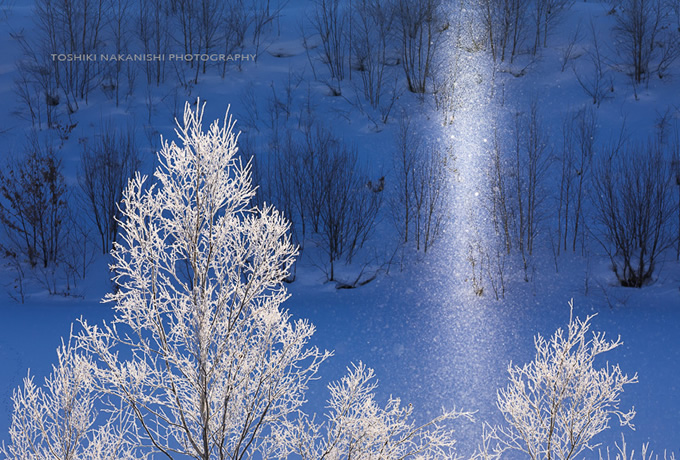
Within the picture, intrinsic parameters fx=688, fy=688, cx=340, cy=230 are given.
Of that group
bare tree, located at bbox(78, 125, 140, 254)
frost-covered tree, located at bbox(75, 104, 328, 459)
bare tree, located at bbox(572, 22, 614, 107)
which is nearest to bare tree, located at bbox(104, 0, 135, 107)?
bare tree, located at bbox(78, 125, 140, 254)

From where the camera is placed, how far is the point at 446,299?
1753 centimetres

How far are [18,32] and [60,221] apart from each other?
10.9 m

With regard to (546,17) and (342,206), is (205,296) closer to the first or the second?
(342,206)

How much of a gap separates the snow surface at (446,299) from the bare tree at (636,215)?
1.51 ft

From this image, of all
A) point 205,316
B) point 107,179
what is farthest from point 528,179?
point 205,316

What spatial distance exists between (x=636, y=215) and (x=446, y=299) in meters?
5.30

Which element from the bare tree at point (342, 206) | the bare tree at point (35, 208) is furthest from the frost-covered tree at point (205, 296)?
the bare tree at point (35, 208)

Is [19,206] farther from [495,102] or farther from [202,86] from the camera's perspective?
[495,102]

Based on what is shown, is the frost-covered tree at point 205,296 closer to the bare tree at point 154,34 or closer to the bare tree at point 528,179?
the bare tree at point 528,179

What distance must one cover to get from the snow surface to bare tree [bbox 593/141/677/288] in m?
0.46

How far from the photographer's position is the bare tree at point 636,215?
17391 millimetres

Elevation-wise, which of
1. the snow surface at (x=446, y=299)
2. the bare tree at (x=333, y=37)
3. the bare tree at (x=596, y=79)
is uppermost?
the bare tree at (x=333, y=37)

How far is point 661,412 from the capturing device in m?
13.5

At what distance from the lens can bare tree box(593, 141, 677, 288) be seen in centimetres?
1739
